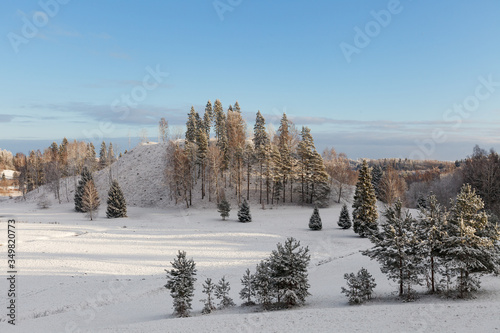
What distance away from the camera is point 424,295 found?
1953 cm

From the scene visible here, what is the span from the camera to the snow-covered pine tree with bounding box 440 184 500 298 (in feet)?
59.3

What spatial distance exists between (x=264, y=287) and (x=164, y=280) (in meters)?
10.8

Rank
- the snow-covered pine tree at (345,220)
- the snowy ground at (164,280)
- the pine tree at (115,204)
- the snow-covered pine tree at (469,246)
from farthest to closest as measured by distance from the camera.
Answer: the pine tree at (115,204) → the snow-covered pine tree at (345,220) → the snow-covered pine tree at (469,246) → the snowy ground at (164,280)

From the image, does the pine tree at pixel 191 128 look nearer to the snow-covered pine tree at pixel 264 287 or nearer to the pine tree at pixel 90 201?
the pine tree at pixel 90 201

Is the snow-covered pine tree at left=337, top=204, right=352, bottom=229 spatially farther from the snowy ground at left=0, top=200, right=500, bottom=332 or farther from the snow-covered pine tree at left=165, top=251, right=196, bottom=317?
the snow-covered pine tree at left=165, top=251, right=196, bottom=317

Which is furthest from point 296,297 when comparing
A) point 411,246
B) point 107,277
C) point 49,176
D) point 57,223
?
point 49,176

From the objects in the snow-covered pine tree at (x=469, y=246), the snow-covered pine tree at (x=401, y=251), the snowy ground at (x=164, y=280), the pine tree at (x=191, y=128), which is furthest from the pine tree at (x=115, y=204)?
the snow-covered pine tree at (x=469, y=246)

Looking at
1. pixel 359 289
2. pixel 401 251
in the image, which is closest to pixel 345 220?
pixel 401 251

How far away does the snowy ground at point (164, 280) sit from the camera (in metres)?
15.2

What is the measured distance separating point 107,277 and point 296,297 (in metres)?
17.2

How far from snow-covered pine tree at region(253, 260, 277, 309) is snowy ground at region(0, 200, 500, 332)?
1.41 meters

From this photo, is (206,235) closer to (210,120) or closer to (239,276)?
(239,276)

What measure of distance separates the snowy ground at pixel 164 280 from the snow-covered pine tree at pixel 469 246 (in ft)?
4.70

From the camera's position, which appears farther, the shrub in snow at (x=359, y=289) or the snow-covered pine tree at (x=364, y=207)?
the snow-covered pine tree at (x=364, y=207)
